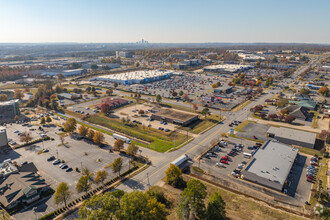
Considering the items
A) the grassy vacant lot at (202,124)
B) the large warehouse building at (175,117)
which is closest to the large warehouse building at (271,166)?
the grassy vacant lot at (202,124)

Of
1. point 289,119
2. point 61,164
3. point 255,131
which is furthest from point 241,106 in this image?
point 61,164

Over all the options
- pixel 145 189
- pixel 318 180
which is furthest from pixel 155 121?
pixel 318 180

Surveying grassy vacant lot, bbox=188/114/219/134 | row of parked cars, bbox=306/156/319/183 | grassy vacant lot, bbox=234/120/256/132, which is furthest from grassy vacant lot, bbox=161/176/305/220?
grassy vacant lot, bbox=234/120/256/132

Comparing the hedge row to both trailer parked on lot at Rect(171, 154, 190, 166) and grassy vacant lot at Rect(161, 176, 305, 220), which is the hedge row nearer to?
trailer parked on lot at Rect(171, 154, 190, 166)

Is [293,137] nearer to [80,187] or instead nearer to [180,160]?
[180,160]

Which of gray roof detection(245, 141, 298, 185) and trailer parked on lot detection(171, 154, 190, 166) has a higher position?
gray roof detection(245, 141, 298, 185)

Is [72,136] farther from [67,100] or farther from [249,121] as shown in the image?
[249,121]

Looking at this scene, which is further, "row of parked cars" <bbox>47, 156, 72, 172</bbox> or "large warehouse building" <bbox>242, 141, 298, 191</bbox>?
"row of parked cars" <bbox>47, 156, 72, 172</bbox>
